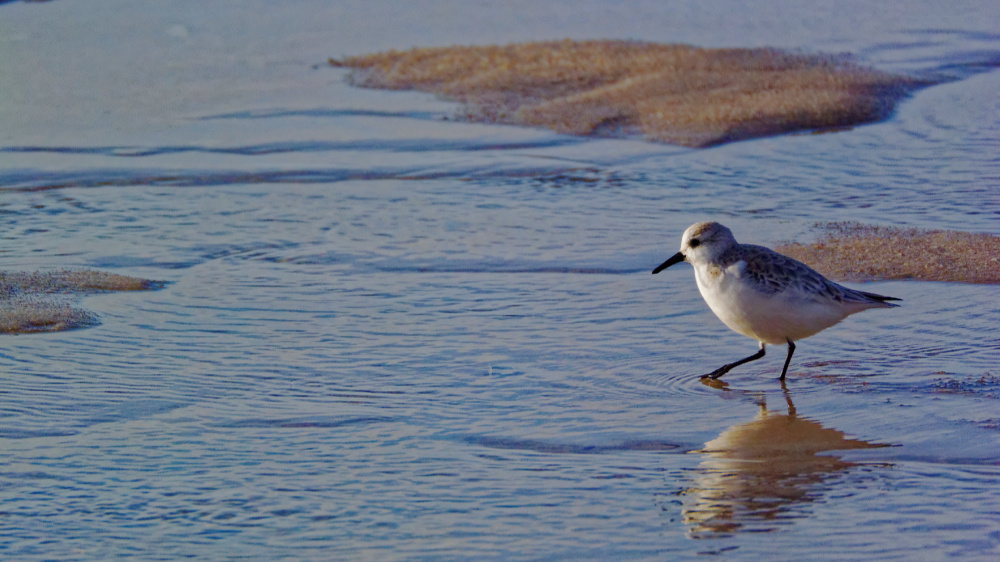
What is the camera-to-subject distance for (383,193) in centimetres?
865

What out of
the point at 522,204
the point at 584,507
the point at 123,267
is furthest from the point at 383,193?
the point at 584,507

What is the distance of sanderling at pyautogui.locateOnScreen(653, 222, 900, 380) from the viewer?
4.99 m

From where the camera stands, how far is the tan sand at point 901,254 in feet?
20.9

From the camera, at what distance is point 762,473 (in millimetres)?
4105

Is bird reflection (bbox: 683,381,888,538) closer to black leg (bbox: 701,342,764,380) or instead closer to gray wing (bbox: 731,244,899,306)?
black leg (bbox: 701,342,764,380)

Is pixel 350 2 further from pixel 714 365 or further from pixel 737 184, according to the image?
pixel 714 365

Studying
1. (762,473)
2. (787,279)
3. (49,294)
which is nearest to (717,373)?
(787,279)

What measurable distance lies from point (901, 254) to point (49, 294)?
458 centimetres

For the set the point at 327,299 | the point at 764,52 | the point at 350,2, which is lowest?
the point at 327,299

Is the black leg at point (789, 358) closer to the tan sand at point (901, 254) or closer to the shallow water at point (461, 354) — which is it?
the shallow water at point (461, 354)

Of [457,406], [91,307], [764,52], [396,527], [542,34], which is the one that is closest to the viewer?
[396,527]

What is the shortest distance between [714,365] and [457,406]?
49.6 inches

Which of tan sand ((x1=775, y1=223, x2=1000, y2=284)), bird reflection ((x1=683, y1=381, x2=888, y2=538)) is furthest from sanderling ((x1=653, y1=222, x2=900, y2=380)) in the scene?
tan sand ((x1=775, y1=223, x2=1000, y2=284))

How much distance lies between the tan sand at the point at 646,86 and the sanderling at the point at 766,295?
194 inches
